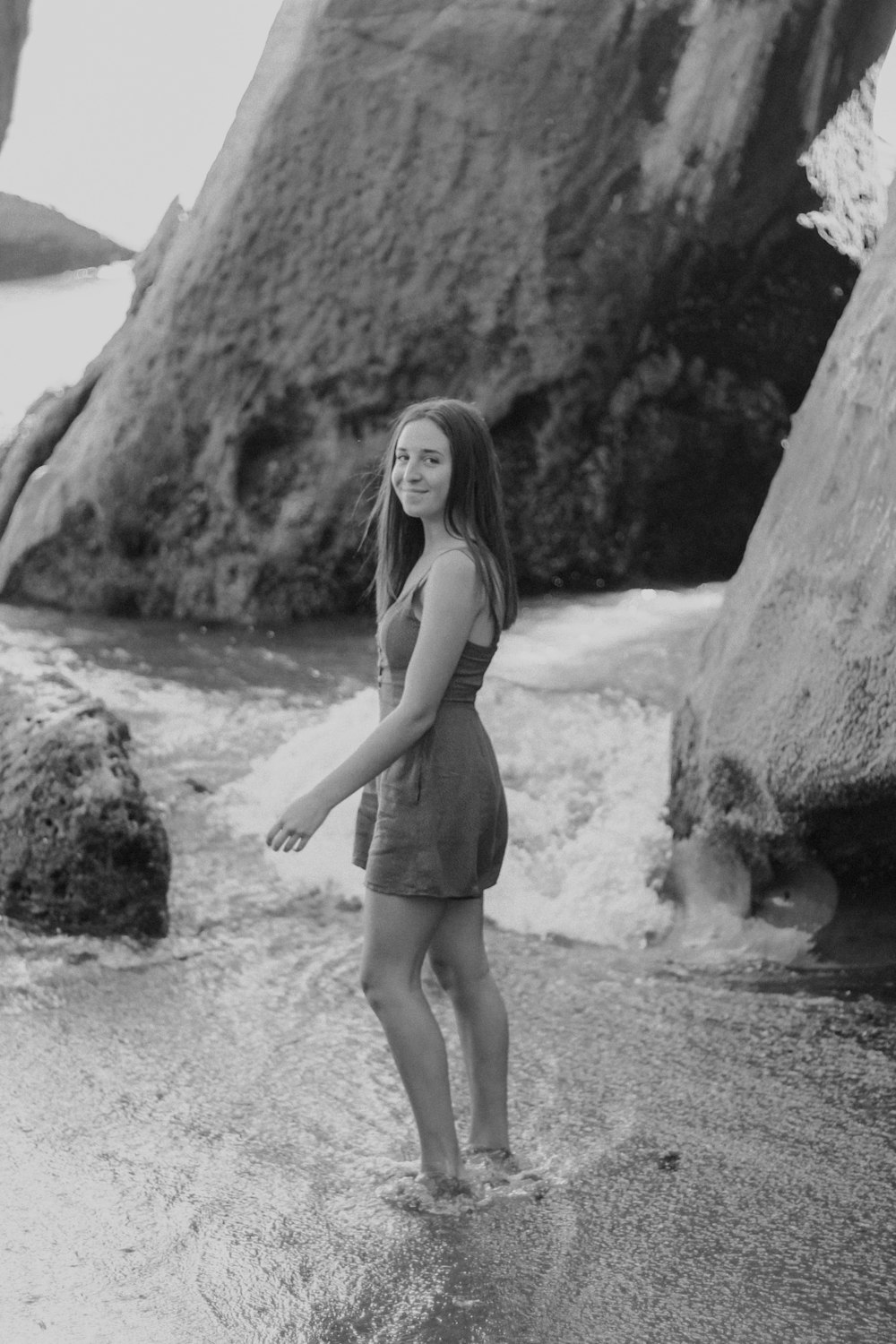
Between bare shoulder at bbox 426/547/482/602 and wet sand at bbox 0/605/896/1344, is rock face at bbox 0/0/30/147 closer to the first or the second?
wet sand at bbox 0/605/896/1344

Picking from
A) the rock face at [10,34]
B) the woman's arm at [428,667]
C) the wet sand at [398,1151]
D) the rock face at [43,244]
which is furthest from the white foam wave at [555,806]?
the rock face at [43,244]

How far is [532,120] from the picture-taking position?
1047 cm

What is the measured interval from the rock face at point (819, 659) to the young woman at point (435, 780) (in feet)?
5.97

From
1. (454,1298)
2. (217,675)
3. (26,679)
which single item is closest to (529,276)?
(217,675)

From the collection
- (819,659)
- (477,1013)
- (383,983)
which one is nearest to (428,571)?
(383,983)

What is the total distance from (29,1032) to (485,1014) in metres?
1.56

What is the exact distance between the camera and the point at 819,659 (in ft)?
17.7

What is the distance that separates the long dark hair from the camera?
12.2 feet

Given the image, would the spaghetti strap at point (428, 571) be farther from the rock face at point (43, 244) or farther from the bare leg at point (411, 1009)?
the rock face at point (43, 244)

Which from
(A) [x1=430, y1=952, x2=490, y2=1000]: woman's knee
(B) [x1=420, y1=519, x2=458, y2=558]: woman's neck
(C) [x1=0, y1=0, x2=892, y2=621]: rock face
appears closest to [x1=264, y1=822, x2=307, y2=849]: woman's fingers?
(A) [x1=430, y1=952, x2=490, y2=1000]: woman's knee

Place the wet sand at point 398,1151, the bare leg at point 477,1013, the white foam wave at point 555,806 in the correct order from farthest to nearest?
the white foam wave at point 555,806 → the bare leg at point 477,1013 → the wet sand at point 398,1151

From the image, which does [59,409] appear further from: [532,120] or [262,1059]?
[262,1059]

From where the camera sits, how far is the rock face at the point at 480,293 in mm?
10492

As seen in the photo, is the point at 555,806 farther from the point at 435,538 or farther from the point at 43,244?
the point at 43,244
